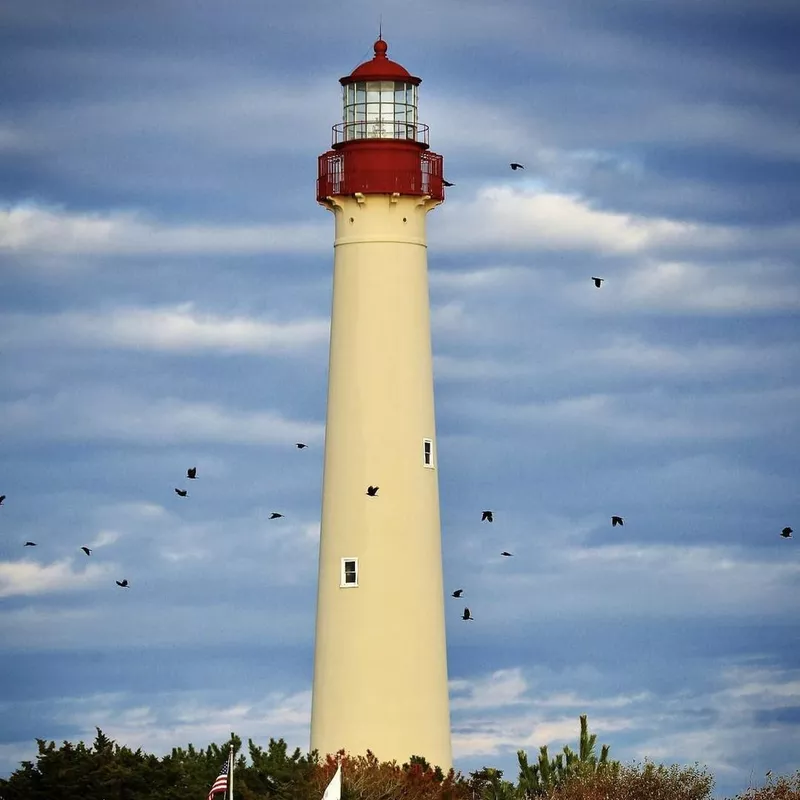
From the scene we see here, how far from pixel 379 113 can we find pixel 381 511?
1002 cm

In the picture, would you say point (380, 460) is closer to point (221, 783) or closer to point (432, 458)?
point (432, 458)

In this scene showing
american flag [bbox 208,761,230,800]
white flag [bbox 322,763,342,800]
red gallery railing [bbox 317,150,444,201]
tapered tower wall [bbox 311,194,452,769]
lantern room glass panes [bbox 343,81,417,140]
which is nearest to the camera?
american flag [bbox 208,761,230,800]

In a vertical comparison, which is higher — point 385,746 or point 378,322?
point 378,322

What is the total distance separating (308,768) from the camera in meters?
67.8

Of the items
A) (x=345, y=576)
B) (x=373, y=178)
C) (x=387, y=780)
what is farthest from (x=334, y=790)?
(x=373, y=178)

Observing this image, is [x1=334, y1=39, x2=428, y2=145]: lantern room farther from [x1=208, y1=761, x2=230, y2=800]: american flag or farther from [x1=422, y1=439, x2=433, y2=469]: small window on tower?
[x1=208, y1=761, x2=230, y2=800]: american flag

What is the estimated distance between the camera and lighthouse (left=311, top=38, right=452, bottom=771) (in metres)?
70.1

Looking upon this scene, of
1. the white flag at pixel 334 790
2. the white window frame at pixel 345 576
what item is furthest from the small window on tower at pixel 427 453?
the white flag at pixel 334 790

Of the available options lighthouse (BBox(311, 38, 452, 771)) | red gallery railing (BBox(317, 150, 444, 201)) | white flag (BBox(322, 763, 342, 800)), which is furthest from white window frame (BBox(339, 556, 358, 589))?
red gallery railing (BBox(317, 150, 444, 201))

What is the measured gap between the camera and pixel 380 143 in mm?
71188

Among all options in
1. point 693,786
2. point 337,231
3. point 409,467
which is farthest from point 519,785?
point 337,231

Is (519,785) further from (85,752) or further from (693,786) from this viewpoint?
(85,752)

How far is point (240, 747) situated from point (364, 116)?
16.1 m

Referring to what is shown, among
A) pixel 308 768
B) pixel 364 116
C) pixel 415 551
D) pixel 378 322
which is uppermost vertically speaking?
pixel 364 116
